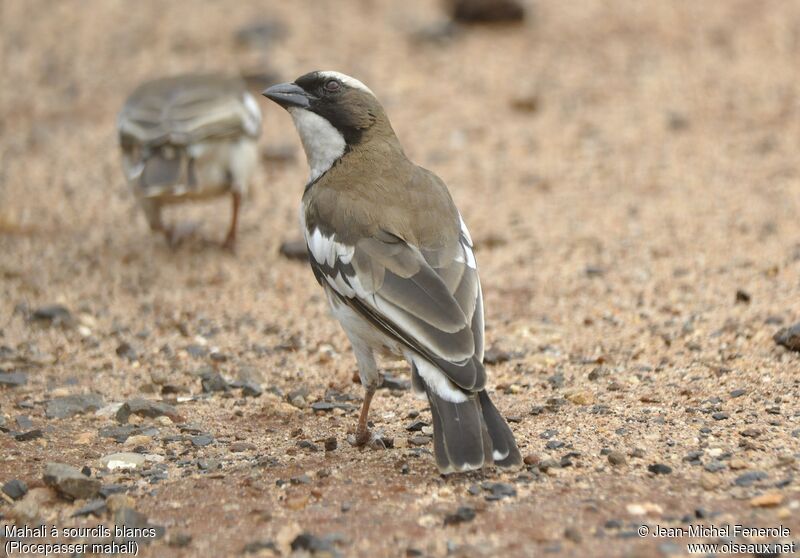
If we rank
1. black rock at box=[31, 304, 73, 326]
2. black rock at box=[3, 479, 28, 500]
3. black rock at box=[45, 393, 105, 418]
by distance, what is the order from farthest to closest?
black rock at box=[31, 304, 73, 326] < black rock at box=[45, 393, 105, 418] < black rock at box=[3, 479, 28, 500]

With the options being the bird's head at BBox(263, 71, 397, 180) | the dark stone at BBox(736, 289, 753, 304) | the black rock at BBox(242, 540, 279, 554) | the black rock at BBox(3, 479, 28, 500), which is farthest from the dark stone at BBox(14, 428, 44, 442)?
the dark stone at BBox(736, 289, 753, 304)

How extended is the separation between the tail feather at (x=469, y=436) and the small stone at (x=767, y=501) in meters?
0.97

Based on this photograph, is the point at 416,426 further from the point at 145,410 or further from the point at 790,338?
the point at 790,338

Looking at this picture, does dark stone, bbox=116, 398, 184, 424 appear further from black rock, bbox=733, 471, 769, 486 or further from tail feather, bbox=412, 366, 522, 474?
black rock, bbox=733, 471, 769, 486

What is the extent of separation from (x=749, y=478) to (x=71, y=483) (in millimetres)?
2947

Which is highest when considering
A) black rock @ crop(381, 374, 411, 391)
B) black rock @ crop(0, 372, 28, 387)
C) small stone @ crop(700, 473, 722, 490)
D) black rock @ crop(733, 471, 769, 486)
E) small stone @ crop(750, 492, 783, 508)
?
small stone @ crop(750, 492, 783, 508)

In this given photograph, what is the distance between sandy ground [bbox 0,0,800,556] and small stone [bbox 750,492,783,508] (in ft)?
0.07

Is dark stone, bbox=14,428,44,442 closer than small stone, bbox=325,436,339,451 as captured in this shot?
No

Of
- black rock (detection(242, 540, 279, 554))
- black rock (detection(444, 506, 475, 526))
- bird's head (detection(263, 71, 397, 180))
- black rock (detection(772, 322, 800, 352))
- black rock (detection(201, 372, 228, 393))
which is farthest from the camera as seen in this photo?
black rock (detection(201, 372, 228, 393))

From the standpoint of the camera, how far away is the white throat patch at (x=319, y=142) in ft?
21.1

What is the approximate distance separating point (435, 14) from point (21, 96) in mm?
5220

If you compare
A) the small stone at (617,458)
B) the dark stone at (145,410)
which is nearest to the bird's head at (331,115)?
the dark stone at (145,410)

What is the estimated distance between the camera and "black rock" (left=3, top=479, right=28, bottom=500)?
5.03 metres

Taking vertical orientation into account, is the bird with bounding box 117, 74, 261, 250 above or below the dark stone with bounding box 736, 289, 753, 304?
above
